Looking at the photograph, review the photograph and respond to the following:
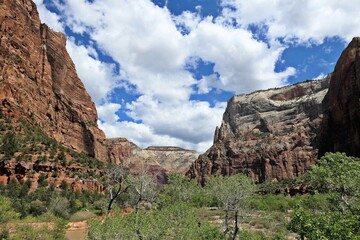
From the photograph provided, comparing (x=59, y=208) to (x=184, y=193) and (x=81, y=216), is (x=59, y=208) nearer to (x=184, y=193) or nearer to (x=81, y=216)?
(x=81, y=216)

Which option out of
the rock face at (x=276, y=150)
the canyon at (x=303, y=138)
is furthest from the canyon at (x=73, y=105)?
the rock face at (x=276, y=150)

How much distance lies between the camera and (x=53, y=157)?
70.6 meters

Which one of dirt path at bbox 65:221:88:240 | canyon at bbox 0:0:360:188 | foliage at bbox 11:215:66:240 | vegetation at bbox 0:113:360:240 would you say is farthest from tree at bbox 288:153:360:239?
canyon at bbox 0:0:360:188

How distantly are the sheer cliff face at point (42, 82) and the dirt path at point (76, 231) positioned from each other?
3678 cm

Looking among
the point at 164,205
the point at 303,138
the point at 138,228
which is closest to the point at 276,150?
the point at 303,138

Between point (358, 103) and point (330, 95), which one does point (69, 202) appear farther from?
point (330, 95)

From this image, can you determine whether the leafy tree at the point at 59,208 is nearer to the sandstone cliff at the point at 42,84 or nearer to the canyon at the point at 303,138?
the sandstone cliff at the point at 42,84

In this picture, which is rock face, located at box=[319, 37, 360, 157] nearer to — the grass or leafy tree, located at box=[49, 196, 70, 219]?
the grass

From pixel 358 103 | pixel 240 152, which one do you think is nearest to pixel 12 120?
pixel 358 103

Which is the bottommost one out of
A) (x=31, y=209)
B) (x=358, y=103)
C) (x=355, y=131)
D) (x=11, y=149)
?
(x=31, y=209)

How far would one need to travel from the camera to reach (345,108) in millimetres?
102062

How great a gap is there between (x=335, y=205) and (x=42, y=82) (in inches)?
3774

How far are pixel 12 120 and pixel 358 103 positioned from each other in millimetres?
87968

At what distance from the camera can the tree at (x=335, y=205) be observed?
13188 millimetres
